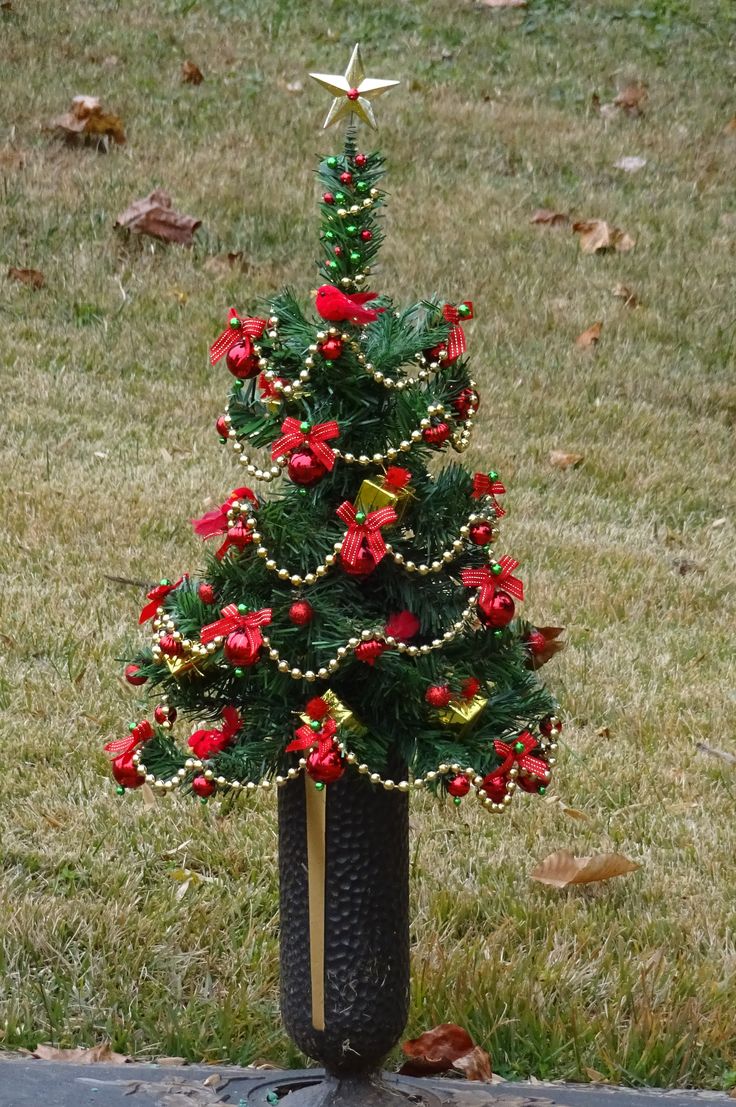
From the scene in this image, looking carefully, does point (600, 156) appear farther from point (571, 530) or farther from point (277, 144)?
point (571, 530)

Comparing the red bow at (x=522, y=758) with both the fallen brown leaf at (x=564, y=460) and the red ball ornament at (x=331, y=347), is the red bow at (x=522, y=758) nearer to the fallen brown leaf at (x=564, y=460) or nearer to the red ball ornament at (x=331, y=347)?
the red ball ornament at (x=331, y=347)

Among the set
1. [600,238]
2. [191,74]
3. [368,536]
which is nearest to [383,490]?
[368,536]

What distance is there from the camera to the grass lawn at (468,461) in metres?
2.83

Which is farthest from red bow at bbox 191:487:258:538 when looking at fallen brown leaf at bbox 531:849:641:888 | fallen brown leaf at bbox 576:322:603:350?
fallen brown leaf at bbox 576:322:603:350

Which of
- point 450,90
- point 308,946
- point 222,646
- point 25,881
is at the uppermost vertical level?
point 450,90

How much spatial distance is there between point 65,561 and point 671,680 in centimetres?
195

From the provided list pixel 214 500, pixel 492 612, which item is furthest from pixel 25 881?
pixel 214 500

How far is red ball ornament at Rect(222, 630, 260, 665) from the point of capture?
2021 millimetres

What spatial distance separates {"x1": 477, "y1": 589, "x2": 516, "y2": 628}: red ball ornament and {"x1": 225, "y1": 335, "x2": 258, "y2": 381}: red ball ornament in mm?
488

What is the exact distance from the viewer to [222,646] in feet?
6.86

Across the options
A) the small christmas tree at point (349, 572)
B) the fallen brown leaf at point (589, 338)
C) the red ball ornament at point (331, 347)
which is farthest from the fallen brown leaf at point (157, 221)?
the red ball ornament at point (331, 347)

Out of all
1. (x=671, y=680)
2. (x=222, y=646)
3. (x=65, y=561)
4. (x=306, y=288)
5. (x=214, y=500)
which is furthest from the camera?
(x=306, y=288)

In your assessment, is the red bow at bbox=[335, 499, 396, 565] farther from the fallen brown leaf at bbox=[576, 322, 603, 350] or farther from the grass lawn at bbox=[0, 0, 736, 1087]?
the fallen brown leaf at bbox=[576, 322, 603, 350]

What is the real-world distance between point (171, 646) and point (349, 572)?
29 centimetres
